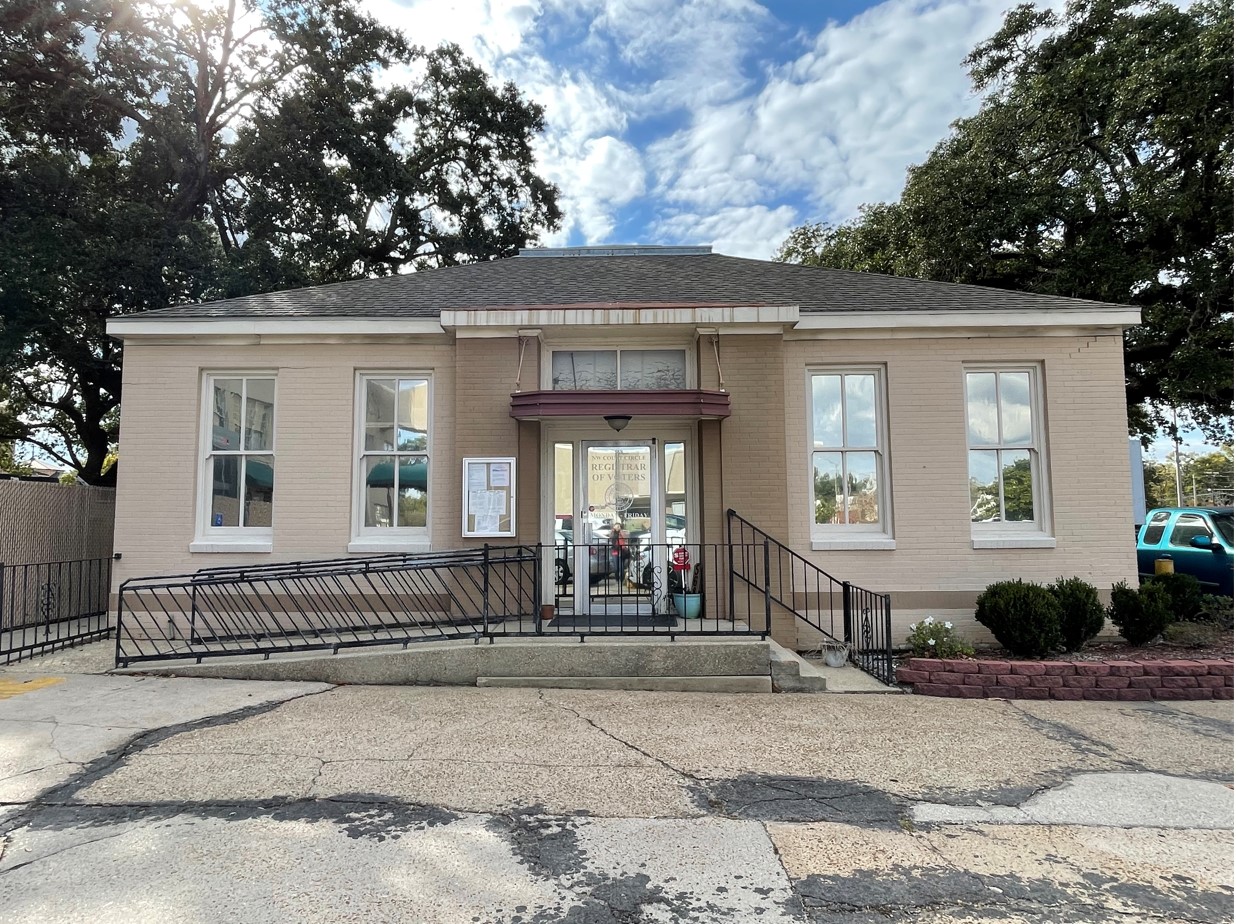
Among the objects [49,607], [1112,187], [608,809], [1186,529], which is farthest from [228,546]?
[1112,187]

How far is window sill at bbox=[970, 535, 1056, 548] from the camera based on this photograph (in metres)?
7.74

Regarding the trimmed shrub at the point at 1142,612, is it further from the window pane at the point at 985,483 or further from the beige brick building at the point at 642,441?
the window pane at the point at 985,483

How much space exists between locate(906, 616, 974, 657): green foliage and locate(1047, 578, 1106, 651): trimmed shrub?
0.93 metres

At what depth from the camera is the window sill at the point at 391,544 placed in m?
7.81

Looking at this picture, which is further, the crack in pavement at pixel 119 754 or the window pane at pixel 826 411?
the window pane at pixel 826 411

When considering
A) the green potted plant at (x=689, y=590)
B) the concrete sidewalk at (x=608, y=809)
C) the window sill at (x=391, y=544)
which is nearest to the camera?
the concrete sidewalk at (x=608, y=809)

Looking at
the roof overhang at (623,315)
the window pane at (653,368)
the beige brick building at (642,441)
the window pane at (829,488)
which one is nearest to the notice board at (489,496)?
the beige brick building at (642,441)

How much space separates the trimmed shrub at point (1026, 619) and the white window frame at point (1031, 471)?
39.4 inches

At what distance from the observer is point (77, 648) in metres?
7.47

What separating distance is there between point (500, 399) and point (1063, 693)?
6.29 meters

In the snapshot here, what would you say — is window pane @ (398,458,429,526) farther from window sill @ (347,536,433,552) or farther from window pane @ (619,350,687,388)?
window pane @ (619,350,687,388)

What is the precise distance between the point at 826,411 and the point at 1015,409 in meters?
2.26

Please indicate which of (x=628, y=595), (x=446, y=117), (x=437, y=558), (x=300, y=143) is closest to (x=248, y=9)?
(x=300, y=143)

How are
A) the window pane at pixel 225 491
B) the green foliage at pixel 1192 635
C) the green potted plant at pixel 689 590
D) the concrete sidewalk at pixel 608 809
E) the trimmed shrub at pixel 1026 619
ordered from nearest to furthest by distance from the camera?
the concrete sidewalk at pixel 608 809, the trimmed shrub at pixel 1026 619, the green foliage at pixel 1192 635, the green potted plant at pixel 689 590, the window pane at pixel 225 491
